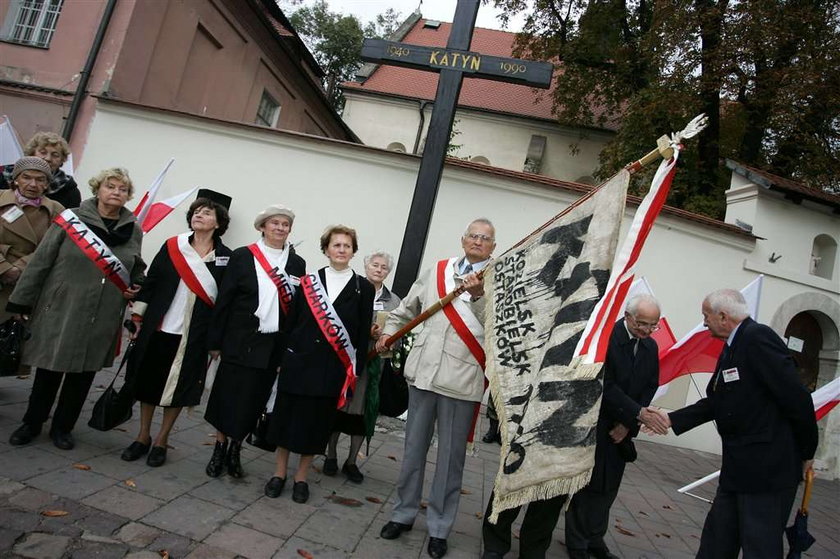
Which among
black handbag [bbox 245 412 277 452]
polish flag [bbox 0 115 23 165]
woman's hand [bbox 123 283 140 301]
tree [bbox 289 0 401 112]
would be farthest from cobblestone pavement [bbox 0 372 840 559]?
tree [bbox 289 0 401 112]

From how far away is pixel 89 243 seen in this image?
3.88 metres

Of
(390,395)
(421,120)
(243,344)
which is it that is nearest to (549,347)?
(390,395)

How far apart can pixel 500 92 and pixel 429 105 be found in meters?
3.27

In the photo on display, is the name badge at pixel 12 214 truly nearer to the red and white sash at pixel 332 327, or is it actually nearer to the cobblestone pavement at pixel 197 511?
the cobblestone pavement at pixel 197 511

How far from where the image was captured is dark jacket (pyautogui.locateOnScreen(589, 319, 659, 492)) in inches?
138

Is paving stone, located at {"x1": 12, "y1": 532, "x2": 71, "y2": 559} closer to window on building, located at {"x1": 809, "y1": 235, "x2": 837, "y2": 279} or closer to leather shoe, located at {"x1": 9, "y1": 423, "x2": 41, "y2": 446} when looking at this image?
leather shoe, located at {"x1": 9, "y1": 423, "x2": 41, "y2": 446}

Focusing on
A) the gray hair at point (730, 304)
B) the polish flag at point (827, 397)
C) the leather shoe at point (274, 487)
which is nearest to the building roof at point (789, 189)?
the polish flag at point (827, 397)

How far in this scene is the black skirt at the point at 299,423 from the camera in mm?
3697

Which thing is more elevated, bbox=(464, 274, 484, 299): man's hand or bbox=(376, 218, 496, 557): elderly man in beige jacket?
bbox=(464, 274, 484, 299): man's hand

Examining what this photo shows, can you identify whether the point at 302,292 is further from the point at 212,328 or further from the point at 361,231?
the point at 361,231

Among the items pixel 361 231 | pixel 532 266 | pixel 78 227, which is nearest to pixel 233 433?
pixel 78 227

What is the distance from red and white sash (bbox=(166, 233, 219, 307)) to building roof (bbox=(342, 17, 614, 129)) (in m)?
19.3

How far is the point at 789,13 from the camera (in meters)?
11.9

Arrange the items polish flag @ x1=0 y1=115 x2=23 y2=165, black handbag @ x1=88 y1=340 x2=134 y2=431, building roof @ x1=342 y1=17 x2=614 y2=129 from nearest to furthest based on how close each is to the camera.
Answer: black handbag @ x1=88 y1=340 x2=134 y2=431, polish flag @ x1=0 y1=115 x2=23 y2=165, building roof @ x1=342 y1=17 x2=614 y2=129
